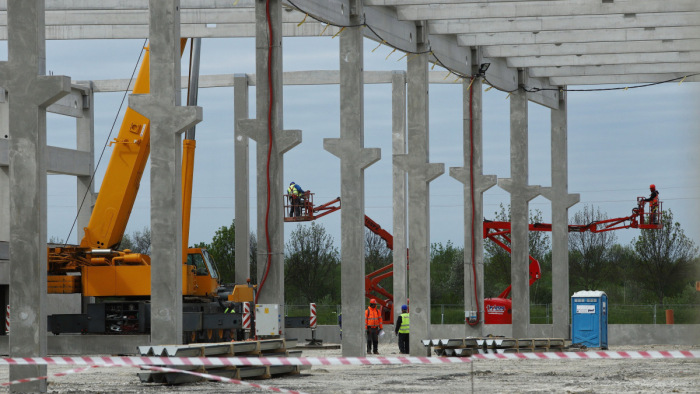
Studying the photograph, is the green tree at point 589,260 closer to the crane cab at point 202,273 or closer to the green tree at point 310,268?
the green tree at point 310,268

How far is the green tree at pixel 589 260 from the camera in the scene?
7069 cm

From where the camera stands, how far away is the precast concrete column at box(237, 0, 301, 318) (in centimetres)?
2225

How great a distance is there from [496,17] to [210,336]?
1089 cm

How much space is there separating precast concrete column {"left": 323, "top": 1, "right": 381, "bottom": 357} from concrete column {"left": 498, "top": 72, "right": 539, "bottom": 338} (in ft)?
43.2

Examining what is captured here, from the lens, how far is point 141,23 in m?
30.8

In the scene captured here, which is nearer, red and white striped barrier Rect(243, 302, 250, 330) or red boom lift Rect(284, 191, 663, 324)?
red and white striped barrier Rect(243, 302, 250, 330)

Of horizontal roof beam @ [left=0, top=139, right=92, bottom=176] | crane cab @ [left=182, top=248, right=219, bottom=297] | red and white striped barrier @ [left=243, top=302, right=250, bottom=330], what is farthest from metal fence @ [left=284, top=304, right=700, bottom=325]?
crane cab @ [left=182, top=248, right=219, bottom=297]

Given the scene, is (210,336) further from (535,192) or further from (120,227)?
(535,192)

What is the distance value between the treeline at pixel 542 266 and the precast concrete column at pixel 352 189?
40.2m

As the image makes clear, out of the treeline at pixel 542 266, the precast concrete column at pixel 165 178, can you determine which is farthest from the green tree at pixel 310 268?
the precast concrete column at pixel 165 178

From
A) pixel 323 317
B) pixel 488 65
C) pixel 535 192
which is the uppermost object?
pixel 488 65

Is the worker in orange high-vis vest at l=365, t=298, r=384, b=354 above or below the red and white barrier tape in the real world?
below

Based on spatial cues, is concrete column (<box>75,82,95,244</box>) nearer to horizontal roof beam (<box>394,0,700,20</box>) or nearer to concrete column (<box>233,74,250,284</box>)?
concrete column (<box>233,74,250,284</box>)

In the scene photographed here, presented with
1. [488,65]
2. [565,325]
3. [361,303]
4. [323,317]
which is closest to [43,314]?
[361,303]
